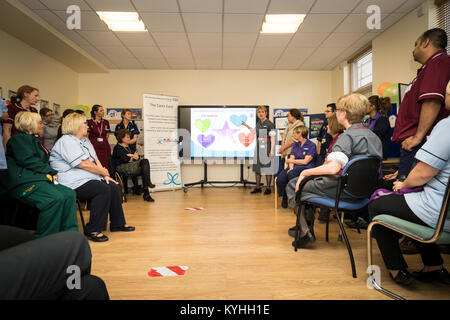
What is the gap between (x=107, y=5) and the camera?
369 centimetres

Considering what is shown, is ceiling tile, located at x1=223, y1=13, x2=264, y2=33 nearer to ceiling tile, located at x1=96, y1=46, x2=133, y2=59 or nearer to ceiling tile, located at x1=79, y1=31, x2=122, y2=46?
ceiling tile, located at x1=79, y1=31, x2=122, y2=46

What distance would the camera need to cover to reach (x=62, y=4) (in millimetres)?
3611

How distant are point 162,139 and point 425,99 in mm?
4728

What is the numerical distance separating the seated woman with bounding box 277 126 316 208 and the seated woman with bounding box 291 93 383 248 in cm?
160

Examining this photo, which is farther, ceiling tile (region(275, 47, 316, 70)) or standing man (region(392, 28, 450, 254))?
ceiling tile (region(275, 47, 316, 70))

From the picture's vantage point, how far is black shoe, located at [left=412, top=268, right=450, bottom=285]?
1.62 m

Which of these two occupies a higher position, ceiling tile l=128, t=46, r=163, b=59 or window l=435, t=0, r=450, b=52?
ceiling tile l=128, t=46, r=163, b=59

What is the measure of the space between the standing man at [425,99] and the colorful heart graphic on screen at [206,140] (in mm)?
4610

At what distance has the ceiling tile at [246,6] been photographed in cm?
360

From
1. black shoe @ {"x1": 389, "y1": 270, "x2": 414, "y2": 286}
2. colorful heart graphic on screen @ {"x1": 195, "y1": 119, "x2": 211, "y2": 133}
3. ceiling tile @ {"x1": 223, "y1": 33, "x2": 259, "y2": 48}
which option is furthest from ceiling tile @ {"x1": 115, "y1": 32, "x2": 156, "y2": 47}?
black shoe @ {"x1": 389, "y1": 270, "x2": 414, "y2": 286}

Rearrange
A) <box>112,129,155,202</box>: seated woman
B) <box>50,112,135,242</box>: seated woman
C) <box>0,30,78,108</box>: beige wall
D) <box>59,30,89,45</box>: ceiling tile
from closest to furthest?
<box>50,112,135,242</box>: seated woman < <box>0,30,78,108</box>: beige wall < <box>59,30,89,45</box>: ceiling tile < <box>112,129,155,202</box>: seated woman

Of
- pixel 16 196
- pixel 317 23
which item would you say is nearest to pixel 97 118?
pixel 16 196

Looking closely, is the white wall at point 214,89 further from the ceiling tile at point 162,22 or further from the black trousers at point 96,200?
the black trousers at point 96,200
